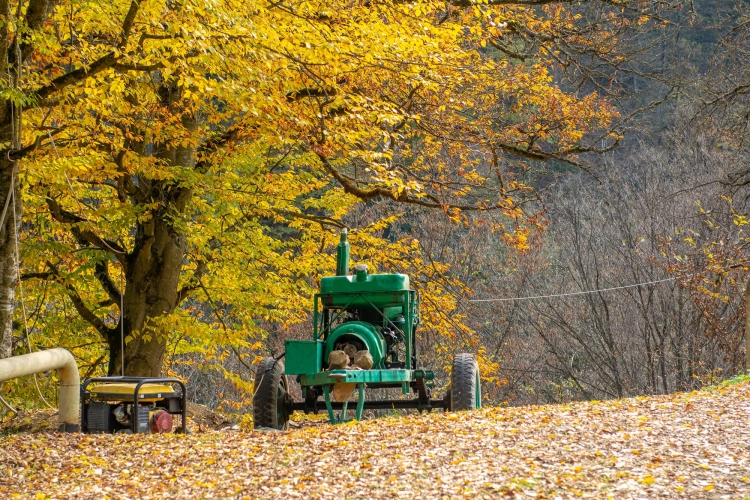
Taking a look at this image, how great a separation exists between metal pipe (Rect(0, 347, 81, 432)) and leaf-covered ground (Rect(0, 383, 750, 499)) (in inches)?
14.4

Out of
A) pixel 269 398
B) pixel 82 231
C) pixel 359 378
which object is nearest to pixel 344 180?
pixel 82 231

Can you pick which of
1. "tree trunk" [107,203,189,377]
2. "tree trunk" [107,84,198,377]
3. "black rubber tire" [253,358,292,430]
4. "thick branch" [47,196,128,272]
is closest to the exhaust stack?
"black rubber tire" [253,358,292,430]

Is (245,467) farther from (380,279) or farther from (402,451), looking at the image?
(380,279)

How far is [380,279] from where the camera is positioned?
8.85 m

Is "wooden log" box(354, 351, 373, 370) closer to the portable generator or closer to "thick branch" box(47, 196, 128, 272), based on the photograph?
the portable generator

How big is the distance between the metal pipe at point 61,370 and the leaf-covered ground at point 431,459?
14.4 inches

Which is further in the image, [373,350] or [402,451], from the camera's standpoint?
[373,350]

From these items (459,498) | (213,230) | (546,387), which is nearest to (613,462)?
(459,498)

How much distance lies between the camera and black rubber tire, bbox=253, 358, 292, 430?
27.8 ft

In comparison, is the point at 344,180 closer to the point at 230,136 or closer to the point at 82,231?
the point at 230,136

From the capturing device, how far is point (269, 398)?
8.49 meters

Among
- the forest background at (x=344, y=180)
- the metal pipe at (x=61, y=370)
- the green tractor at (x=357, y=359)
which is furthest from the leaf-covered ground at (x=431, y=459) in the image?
the forest background at (x=344, y=180)

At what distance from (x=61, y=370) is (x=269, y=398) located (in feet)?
6.57

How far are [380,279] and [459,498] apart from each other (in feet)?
14.2
